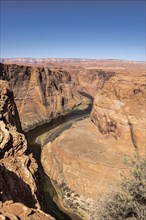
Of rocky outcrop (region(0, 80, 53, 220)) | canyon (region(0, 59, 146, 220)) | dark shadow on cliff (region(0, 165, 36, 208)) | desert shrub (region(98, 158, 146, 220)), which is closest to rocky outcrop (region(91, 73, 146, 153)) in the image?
canyon (region(0, 59, 146, 220))

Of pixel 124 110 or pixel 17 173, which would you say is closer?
pixel 17 173

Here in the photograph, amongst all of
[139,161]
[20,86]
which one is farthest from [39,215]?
[20,86]

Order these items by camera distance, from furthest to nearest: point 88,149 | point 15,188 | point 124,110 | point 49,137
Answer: point 49,137
point 124,110
point 88,149
point 15,188

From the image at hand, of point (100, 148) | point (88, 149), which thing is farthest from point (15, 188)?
point (100, 148)

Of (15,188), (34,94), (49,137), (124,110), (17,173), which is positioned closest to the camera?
(15,188)

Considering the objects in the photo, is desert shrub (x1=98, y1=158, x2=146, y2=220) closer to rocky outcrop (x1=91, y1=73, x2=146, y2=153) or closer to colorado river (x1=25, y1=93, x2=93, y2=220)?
colorado river (x1=25, y1=93, x2=93, y2=220)

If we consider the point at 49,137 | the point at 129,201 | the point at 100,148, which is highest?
the point at 129,201

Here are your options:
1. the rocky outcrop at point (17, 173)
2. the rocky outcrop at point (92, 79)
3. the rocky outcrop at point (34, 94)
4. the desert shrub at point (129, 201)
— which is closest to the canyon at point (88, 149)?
the rocky outcrop at point (17, 173)

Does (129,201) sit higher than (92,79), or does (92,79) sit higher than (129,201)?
(92,79)

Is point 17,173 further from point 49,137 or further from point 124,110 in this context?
point 49,137
